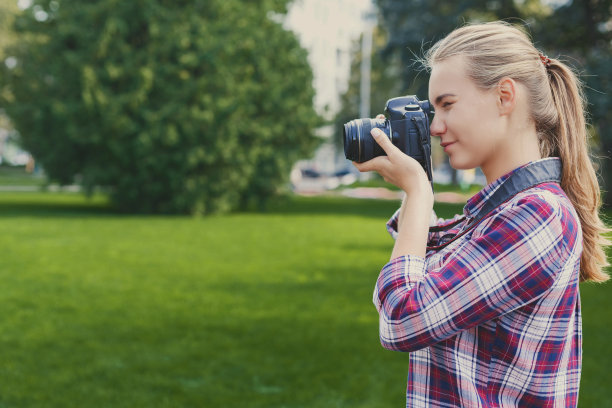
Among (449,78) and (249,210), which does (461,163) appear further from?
(249,210)

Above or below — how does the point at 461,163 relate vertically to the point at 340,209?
above

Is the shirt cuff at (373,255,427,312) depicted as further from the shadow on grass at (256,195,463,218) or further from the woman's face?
the shadow on grass at (256,195,463,218)

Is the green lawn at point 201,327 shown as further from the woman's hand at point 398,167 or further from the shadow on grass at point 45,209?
the shadow on grass at point 45,209

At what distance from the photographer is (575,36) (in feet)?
72.1

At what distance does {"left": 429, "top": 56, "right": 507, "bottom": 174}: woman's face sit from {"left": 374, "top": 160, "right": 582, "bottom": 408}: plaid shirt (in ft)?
0.27

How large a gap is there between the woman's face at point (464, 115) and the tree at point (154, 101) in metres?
17.3

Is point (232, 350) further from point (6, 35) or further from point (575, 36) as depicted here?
point (6, 35)

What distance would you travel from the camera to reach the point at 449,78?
57.2 inches

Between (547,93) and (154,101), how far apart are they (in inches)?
717

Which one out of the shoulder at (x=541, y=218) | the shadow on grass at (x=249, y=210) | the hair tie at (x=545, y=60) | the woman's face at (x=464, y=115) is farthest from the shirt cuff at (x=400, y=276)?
the shadow on grass at (x=249, y=210)

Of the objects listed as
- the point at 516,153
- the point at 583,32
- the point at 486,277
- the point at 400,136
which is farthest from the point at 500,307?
the point at 583,32

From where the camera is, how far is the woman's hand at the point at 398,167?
4.79 feet

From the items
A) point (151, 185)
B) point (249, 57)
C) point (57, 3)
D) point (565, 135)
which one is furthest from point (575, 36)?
point (565, 135)

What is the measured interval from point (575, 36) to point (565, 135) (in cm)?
2256
